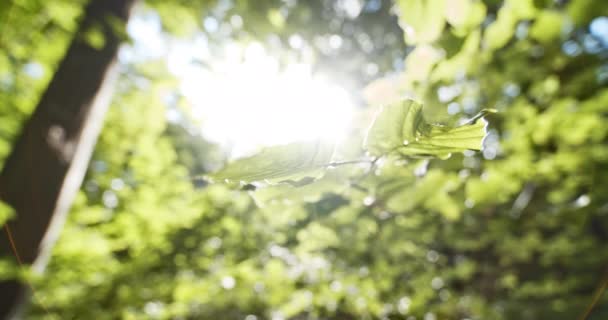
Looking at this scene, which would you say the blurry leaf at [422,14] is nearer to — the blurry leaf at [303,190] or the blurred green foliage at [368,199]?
the blurred green foliage at [368,199]

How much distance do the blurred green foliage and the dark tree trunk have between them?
0.25m

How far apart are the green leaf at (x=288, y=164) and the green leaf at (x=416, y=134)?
0.08m

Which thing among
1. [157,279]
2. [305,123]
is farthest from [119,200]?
[305,123]

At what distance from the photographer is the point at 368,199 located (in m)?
0.99

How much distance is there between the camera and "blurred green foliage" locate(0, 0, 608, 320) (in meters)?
1.18

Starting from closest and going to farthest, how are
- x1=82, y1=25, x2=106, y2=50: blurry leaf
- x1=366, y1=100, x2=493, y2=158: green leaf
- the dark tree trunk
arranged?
x1=366, y1=100, x2=493, y2=158: green leaf
the dark tree trunk
x1=82, y1=25, x2=106, y2=50: blurry leaf

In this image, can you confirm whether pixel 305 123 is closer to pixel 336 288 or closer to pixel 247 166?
pixel 247 166

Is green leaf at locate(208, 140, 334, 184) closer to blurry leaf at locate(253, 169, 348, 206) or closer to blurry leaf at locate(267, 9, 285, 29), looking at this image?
blurry leaf at locate(253, 169, 348, 206)

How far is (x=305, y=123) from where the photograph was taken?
948 millimetres

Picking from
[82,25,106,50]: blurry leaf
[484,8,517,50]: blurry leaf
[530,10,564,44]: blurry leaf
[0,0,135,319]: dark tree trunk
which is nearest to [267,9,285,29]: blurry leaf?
[0,0,135,319]: dark tree trunk

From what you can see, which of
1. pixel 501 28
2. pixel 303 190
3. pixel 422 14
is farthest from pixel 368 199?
pixel 501 28

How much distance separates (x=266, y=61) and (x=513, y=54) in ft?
4.52

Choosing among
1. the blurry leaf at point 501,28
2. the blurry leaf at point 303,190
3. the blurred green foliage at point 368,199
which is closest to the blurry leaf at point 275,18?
the blurred green foliage at point 368,199

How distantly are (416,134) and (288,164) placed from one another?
Answer: 19cm
